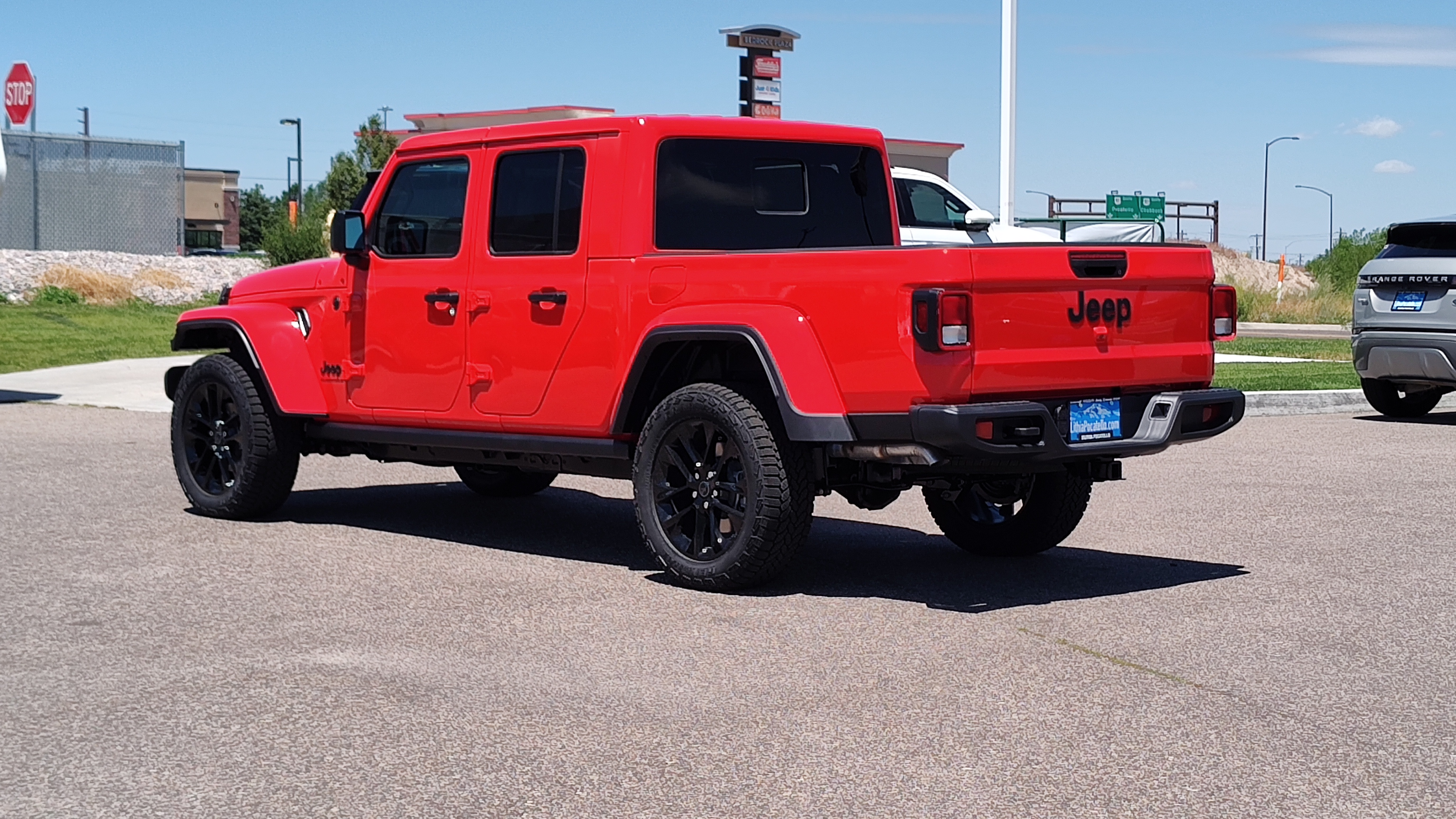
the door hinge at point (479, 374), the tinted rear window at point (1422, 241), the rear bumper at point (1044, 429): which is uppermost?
the tinted rear window at point (1422, 241)

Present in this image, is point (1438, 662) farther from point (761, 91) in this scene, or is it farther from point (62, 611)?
point (761, 91)

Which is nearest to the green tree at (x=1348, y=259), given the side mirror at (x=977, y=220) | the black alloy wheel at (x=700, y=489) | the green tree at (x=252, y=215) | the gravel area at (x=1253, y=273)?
the gravel area at (x=1253, y=273)

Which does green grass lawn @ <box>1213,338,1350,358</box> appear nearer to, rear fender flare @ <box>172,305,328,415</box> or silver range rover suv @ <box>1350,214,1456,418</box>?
silver range rover suv @ <box>1350,214,1456,418</box>

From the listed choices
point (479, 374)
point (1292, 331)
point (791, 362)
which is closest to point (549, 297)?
point (479, 374)

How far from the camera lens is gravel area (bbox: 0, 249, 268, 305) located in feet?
104

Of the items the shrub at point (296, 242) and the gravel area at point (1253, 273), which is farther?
the gravel area at point (1253, 273)

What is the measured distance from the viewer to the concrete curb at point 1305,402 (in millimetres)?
15945

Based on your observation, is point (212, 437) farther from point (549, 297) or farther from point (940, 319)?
point (940, 319)

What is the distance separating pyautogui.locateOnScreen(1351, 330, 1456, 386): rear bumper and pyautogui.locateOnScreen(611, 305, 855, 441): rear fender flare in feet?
30.3

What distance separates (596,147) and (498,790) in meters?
4.04

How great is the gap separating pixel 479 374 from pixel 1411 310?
9469 millimetres

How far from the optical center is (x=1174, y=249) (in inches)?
296

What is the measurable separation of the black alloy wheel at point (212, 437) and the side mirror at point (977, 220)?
12.9 m

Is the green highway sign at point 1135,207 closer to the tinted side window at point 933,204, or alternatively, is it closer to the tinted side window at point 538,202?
the tinted side window at point 933,204
